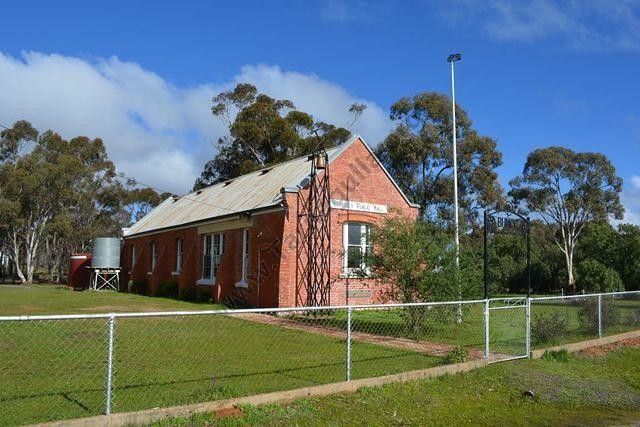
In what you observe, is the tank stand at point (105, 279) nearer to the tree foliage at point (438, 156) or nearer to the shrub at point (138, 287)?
the shrub at point (138, 287)

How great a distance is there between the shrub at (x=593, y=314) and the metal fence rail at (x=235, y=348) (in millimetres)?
25

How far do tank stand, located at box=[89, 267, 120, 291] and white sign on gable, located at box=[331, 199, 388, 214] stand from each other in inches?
834

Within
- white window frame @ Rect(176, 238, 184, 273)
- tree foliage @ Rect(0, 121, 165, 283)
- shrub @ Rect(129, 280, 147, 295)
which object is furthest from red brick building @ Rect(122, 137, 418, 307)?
tree foliage @ Rect(0, 121, 165, 283)

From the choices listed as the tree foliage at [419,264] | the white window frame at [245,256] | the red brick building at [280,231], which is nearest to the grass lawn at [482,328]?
the tree foliage at [419,264]

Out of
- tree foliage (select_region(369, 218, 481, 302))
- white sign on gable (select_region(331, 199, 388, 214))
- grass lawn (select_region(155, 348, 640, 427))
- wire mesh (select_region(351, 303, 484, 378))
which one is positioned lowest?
grass lawn (select_region(155, 348, 640, 427))

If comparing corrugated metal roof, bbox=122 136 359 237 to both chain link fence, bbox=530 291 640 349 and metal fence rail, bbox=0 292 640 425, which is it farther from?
chain link fence, bbox=530 291 640 349

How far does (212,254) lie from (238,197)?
105 inches

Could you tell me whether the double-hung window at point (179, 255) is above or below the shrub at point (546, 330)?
above

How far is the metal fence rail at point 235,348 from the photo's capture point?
23.1 ft

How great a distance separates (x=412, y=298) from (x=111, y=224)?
5016 cm

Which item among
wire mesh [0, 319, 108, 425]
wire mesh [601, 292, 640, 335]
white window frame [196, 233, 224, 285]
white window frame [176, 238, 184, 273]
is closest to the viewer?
wire mesh [0, 319, 108, 425]

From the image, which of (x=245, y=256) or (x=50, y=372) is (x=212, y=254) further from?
(x=50, y=372)

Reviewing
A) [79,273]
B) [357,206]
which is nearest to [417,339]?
[357,206]

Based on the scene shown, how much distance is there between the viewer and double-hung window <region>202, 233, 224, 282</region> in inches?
957
